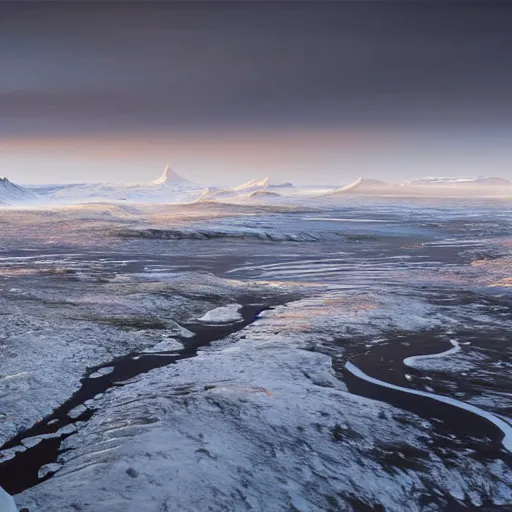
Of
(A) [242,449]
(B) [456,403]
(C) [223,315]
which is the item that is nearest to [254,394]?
(A) [242,449]

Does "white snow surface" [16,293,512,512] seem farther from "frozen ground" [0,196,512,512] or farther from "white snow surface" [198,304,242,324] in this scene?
"white snow surface" [198,304,242,324]

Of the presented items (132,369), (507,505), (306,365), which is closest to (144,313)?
(132,369)

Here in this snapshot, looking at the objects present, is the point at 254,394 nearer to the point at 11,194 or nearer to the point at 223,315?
the point at 223,315

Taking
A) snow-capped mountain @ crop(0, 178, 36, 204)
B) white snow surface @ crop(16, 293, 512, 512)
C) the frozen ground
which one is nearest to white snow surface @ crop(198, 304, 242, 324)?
the frozen ground

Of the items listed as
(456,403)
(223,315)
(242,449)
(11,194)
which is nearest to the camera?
(242,449)

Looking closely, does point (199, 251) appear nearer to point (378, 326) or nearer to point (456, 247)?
point (456, 247)

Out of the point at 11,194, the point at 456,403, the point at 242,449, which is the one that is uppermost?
the point at 11,194
